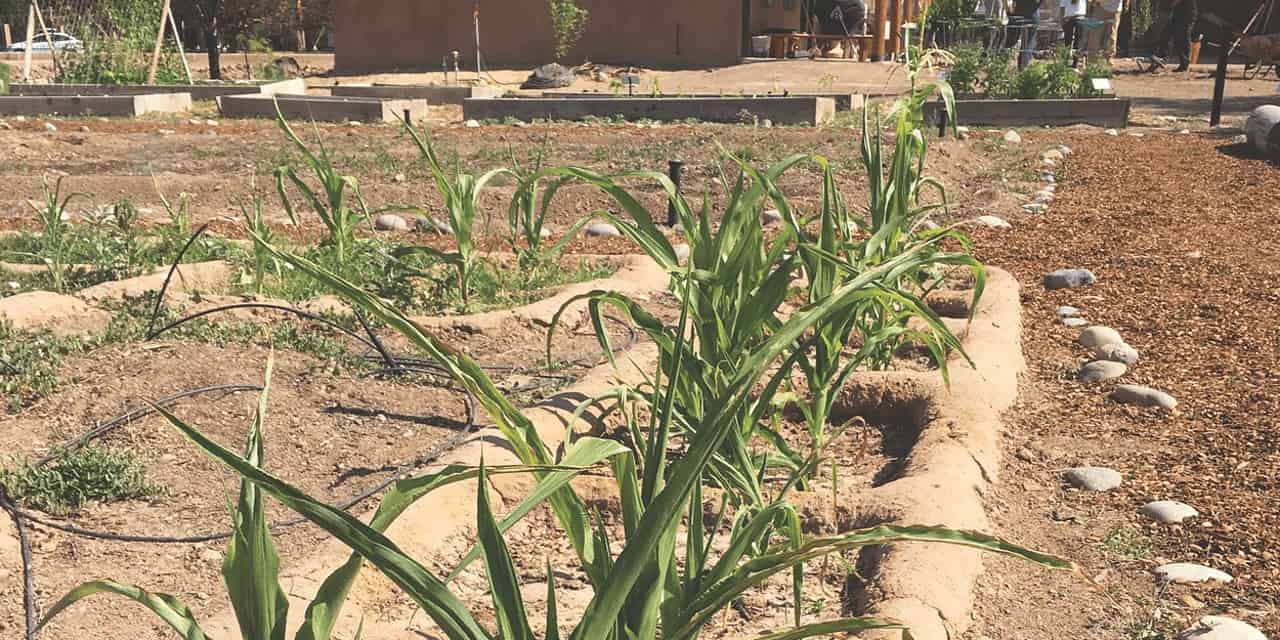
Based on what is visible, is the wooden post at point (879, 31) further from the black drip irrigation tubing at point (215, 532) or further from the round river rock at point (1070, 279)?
the black drip irrigation tubing at point (215, 532)

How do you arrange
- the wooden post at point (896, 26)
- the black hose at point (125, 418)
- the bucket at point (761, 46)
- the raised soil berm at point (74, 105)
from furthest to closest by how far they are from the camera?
the wooden post at point (896, 26) → the bucket at point (761, 46) → the raised soil berm at point (74, 105) → the black hose at point (125, 418)

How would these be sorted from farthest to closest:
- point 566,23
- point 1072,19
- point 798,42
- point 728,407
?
point 798,42 < point 1072,19 < point 566,23 < point 728,407

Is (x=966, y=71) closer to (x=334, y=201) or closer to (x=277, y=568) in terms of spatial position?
(x=334, y=201)

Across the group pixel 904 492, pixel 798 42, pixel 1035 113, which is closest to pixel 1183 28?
pixel 798 42

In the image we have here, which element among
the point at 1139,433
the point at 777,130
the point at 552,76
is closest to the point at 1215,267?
the point at 1139,433

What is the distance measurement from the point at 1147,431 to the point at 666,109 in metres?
9.80

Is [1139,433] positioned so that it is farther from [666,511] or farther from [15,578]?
[15,578]

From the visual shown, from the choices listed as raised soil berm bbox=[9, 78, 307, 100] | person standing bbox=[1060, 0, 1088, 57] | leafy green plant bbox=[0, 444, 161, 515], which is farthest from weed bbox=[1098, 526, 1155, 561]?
person standing bbox=[1060, 0, 1088, 57]

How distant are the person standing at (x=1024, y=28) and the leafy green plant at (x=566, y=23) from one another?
22.4ft

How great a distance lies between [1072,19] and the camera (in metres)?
19.7

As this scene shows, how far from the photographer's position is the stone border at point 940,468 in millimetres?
2186

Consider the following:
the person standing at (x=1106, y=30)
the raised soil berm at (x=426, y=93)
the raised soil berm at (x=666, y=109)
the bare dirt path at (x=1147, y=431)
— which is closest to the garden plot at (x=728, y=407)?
the bare dirt path at (x=1147, y=431)

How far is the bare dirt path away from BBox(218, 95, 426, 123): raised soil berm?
26.6ft

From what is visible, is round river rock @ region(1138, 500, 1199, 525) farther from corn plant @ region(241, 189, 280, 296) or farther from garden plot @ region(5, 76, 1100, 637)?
corn plant @ region(241, 189, 280, 296)
